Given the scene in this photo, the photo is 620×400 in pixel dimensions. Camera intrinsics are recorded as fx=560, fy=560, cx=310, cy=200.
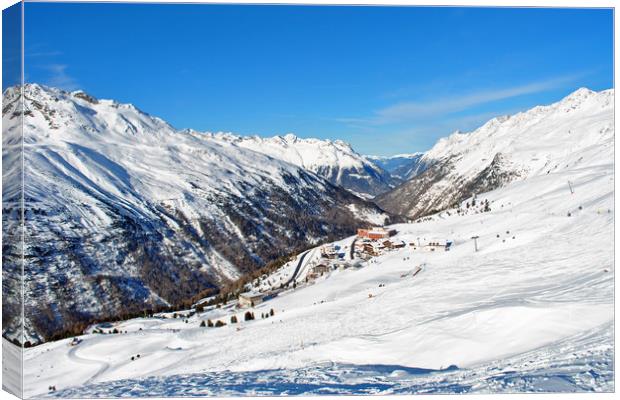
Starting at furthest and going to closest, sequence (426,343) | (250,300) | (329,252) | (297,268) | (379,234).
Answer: (379,234), (297,268), (329,252), (250,300), (426,343)

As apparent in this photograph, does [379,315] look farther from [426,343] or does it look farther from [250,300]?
[250,300]

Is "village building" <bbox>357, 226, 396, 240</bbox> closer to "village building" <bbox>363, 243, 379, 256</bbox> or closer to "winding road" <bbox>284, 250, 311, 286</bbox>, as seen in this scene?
"village building" <bbox>363, 243, 379, 256</bbox>

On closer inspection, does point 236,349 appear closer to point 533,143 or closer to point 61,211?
point 61,211

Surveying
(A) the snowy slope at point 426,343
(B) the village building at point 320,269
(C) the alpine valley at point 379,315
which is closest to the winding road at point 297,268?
(C) the alpine valley at point 379,315

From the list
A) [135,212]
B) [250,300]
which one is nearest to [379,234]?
[250,300]

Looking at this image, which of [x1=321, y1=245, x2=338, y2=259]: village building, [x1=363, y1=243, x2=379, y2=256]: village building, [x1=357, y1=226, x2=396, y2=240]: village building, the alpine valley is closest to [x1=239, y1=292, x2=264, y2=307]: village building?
the alpine valley

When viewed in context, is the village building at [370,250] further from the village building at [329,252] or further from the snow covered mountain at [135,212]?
the snow covered mountain at [135,212]

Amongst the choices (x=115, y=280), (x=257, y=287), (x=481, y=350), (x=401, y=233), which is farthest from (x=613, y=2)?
(x=115, y=280)
